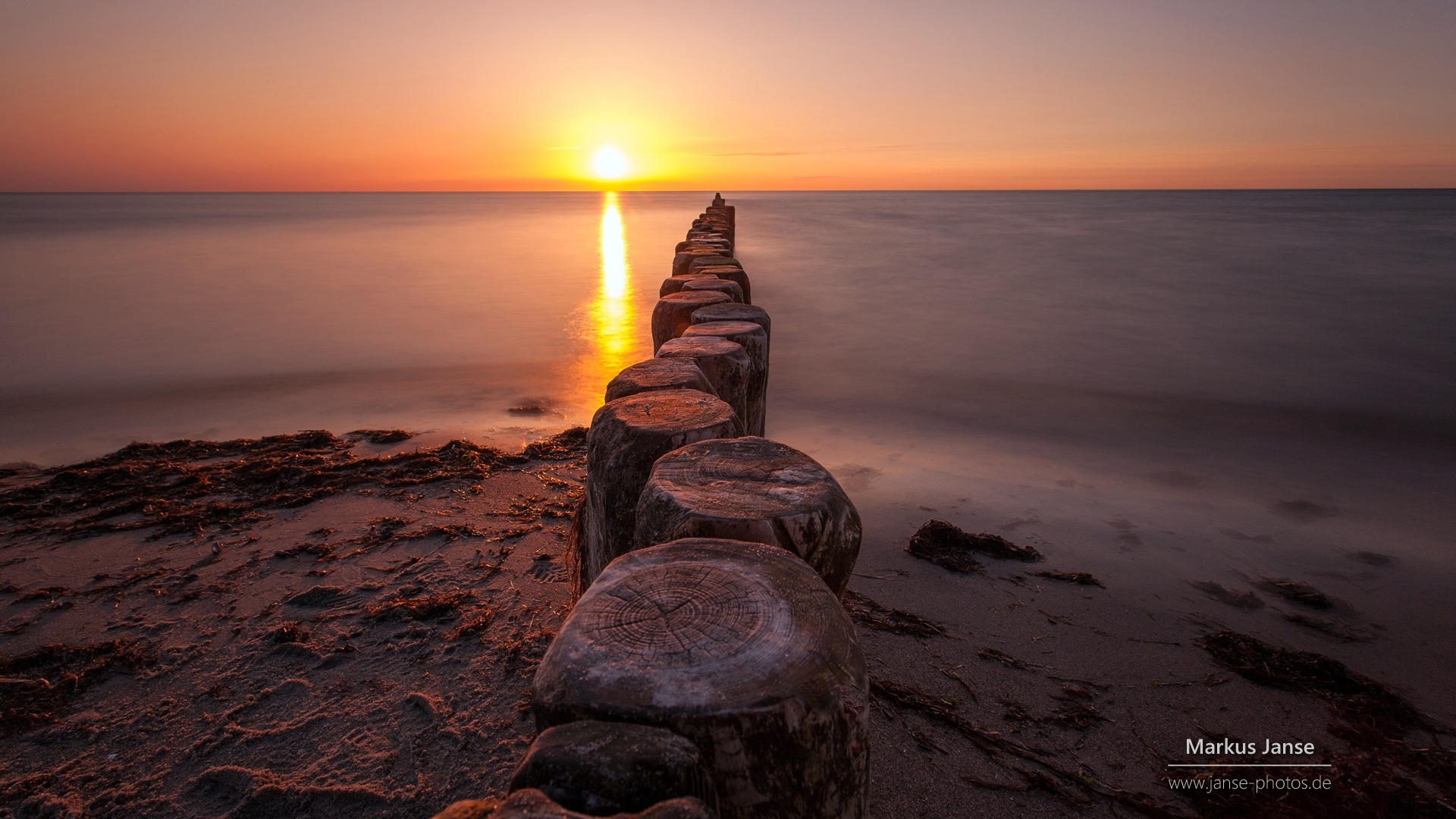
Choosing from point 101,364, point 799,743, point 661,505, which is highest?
point 661,505

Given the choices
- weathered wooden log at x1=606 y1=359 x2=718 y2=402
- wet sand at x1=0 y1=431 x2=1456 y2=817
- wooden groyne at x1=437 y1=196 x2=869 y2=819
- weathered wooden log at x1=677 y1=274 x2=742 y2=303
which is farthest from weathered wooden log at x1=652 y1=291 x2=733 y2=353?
wooden groyne at x1=437 y1=196 x2=869 y2=819

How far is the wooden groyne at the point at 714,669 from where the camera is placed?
95cm

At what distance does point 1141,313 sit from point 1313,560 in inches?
340

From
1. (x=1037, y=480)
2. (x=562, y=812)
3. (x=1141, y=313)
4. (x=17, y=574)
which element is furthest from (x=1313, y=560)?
(x=1141, y=313)

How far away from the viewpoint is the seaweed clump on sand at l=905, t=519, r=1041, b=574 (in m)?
3.34

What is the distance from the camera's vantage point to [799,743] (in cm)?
105

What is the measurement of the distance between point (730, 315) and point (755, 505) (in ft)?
7.00

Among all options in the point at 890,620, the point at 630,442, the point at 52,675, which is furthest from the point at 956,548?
the point at 52,675

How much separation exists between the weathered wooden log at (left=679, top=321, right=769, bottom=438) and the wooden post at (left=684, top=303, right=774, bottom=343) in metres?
0.08

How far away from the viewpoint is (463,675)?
97.3 inches

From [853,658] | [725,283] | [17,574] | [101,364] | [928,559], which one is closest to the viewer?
[853,658]

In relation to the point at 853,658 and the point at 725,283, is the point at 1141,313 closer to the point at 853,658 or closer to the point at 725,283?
the point at 725,283

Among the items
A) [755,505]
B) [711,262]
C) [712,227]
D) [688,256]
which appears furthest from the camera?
[712,227]

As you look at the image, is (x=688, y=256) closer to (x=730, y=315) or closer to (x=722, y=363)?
(x=730, y=315)
